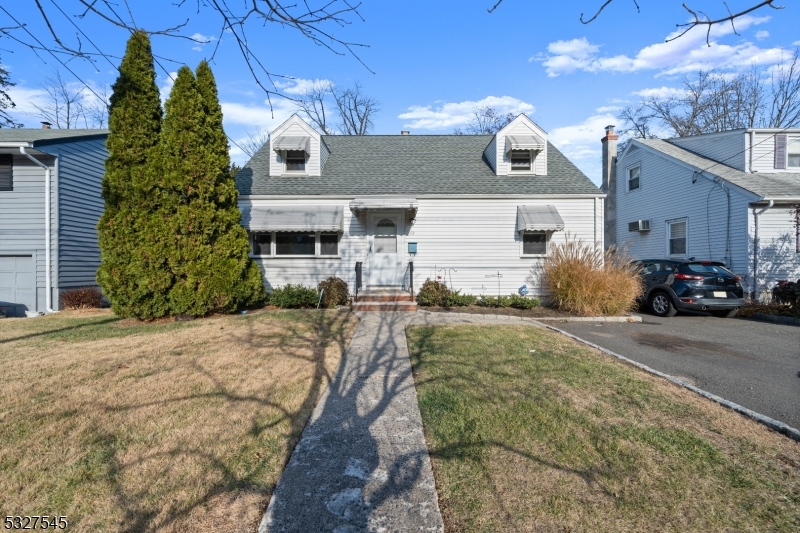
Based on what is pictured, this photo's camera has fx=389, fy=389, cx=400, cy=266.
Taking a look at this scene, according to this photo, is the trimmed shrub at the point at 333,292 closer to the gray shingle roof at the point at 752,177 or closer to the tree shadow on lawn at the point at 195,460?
the tree shadow on lawn at the point at 195,460

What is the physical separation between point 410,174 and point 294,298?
5629 mm

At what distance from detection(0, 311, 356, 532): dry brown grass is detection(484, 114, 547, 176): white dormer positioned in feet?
29.5

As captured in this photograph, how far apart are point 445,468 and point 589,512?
0.89 metres

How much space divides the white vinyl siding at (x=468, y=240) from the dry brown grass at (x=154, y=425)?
570cm

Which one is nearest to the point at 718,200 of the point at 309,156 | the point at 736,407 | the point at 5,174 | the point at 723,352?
the point at 723,352

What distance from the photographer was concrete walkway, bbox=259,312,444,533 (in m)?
2.18

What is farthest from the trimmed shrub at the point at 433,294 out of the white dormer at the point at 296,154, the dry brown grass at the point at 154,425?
the white dormer at the point at 296,154

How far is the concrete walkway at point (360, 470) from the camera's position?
218 centimetres

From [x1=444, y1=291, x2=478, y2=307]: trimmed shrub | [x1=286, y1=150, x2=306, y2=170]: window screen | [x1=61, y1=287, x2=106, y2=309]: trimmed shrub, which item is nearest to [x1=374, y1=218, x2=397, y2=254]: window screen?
[x1=444, y1=291, x2=478, y2=307]: trimmed shrub

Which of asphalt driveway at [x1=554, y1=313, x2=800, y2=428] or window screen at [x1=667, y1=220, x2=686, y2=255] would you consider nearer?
asphalt driveway at [x1=554, y1=313, x2=800, y2=428]

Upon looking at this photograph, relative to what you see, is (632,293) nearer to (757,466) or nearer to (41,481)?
(757,466)

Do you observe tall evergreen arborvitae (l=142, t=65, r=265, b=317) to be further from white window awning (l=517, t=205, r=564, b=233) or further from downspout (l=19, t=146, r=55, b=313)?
white window awning (l=517, t=205, r=564, b=233)

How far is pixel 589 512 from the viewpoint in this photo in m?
2.23

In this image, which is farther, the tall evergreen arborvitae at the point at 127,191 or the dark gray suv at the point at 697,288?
the dark gray suv at the point at 697,288
